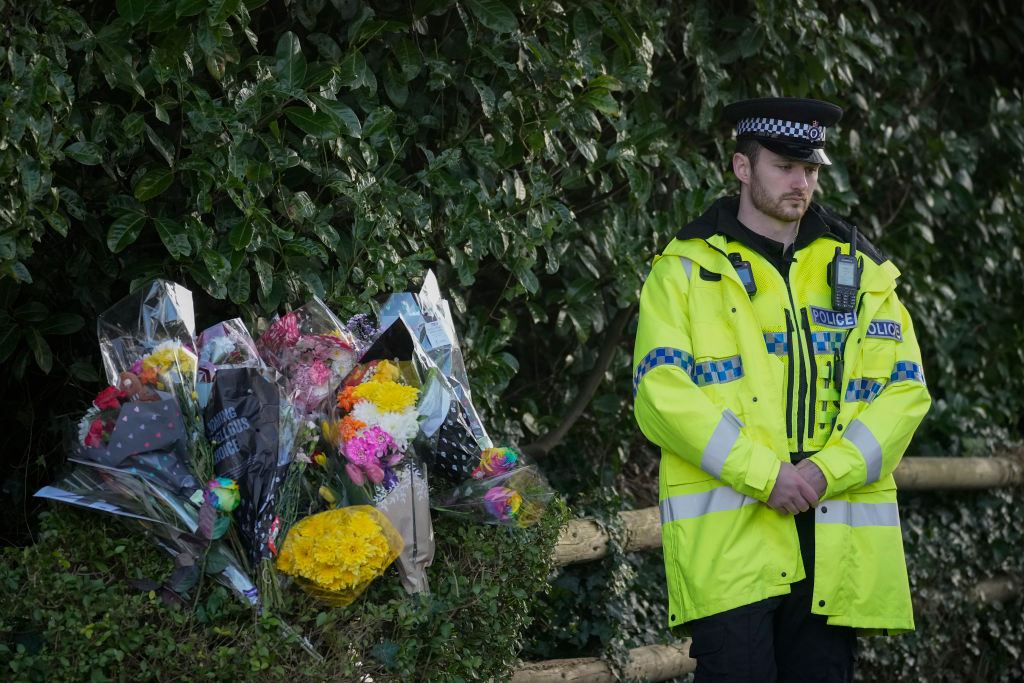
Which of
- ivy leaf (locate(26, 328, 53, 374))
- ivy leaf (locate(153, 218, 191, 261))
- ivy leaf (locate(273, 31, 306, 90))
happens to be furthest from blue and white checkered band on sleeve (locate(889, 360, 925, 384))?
ivy leaf (locate(26, 328, 53, 374))

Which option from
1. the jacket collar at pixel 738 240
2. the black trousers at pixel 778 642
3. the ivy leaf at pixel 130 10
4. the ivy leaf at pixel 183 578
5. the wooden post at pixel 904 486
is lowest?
the wooden post at pixel 904 486

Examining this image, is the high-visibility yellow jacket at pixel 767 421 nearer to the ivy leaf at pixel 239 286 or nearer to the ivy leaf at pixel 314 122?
the ivy leaf at pixel 314 122

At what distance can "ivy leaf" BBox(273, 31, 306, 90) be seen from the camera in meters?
3.24

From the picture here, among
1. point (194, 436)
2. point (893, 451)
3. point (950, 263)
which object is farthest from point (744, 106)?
point (950, 263)

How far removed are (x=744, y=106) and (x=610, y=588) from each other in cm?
185

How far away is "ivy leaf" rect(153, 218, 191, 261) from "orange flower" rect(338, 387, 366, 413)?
667 mm

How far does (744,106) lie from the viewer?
3254 mm

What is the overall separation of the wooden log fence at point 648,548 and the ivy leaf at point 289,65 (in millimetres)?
1496

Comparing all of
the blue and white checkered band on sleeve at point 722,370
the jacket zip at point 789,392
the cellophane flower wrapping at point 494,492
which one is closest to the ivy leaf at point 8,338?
the cellophane flower wrapping at point 494,492

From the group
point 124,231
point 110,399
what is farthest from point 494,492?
point 124,231

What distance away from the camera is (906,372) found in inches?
123

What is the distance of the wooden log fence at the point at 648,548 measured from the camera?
157 inches

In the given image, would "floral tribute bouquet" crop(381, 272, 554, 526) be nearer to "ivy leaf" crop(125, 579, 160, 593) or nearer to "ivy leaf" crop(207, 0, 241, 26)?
"ivy leaf" crop(125, 579, 160, 593)

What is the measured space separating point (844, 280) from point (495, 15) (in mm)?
1322
